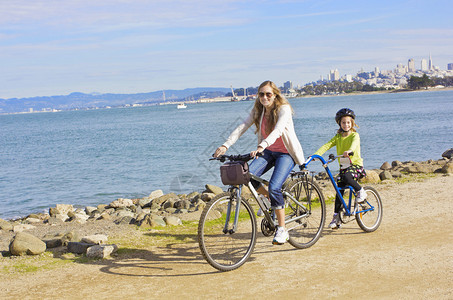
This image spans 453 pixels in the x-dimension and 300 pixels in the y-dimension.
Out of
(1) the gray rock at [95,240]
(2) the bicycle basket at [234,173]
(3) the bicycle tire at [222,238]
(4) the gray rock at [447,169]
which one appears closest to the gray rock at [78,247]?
(1) the gray rock at [95,240]

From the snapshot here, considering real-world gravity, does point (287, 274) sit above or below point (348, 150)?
below

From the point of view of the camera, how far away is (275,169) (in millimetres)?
6004

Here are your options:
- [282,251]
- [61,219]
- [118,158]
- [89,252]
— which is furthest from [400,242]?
[118,158]

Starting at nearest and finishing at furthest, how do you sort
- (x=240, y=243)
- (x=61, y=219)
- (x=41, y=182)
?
(x=240, y=243) → (x=61, y=219) → (x=41, y=182)

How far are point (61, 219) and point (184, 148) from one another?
24.6 metres

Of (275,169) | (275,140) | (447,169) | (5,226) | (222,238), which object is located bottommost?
(5,226)

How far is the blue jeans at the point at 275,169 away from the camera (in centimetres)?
588

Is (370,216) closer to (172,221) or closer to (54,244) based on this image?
(172,221)

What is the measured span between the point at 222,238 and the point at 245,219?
38 centimetres

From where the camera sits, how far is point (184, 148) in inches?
1556

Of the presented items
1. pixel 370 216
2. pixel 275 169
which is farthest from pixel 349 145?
pixel 275 169

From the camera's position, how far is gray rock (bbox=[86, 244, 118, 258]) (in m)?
6.51

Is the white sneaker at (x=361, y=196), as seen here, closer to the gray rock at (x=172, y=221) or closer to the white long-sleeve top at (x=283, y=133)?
the white long-sleeve top at (x=283, y=133)

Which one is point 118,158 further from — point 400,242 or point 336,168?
point 400,242
